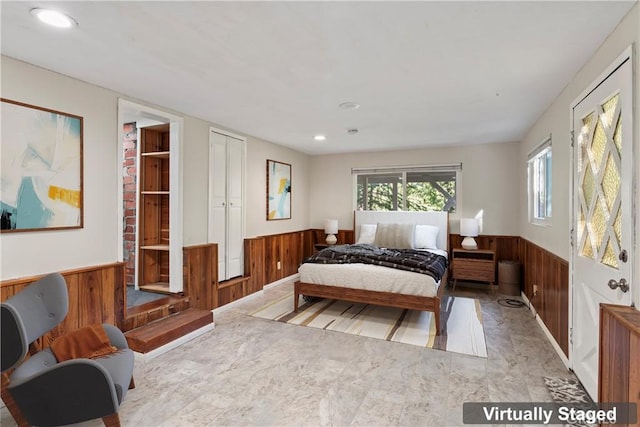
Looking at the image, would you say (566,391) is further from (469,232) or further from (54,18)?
(54,18)

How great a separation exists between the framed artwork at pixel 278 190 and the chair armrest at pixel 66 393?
3525mm

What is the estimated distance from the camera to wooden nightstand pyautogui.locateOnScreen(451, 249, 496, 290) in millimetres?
4691

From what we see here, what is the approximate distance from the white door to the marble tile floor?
51cm

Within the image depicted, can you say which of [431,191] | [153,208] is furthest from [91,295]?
[431,191]

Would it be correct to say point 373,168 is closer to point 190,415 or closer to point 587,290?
point 587,290

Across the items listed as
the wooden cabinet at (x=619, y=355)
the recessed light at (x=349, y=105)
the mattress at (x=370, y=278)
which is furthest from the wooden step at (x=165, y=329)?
the wooden cabinet at (x=619, y=355)

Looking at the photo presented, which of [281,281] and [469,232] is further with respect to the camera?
[281,281]

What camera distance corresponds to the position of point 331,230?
5820mm

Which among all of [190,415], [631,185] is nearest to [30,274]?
[190,415]

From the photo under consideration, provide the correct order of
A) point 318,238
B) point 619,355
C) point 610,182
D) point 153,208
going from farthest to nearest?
1. point 318,238
2. point 153,208
3. point 610,182
4. point 619,355

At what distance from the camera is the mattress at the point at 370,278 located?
3324 mm

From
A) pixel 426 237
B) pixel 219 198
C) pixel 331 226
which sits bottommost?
pixel 426 237

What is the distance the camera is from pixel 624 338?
141cm

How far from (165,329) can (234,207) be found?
73.6 inches
